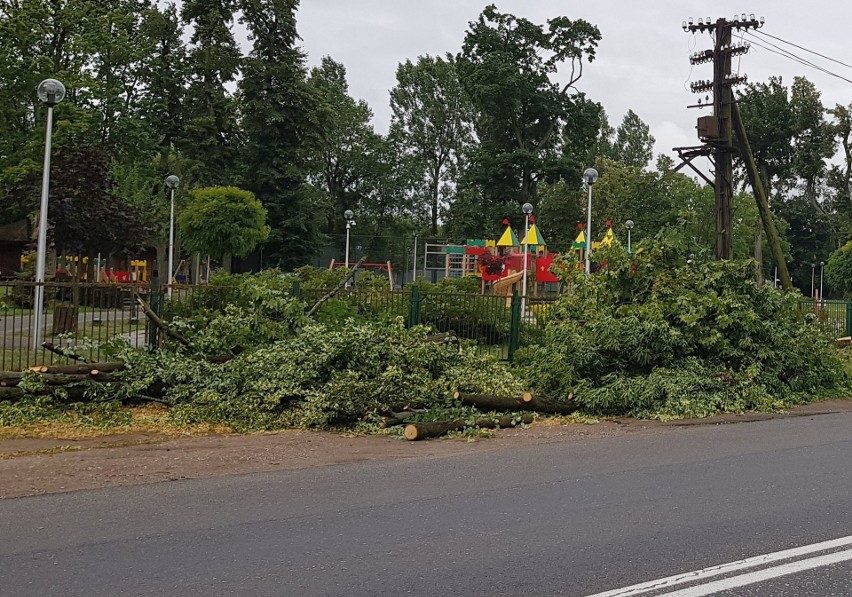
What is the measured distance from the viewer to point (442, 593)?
433 cm

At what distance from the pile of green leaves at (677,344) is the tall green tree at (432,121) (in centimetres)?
5060

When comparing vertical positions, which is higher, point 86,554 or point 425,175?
point 425,175

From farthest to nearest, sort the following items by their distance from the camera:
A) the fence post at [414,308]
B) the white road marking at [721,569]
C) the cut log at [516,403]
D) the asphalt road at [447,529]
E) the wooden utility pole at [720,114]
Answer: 1. the wooden utility pole at [720,114]
2. the fence post at [414,308]
3. the cut log at [516,403]
4. the asphalt road at [447,529]
5. the white road marking at [721,569]

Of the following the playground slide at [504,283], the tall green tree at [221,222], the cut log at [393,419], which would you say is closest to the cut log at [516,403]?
the cut log at [393,419]

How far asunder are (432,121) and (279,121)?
22.5 metres

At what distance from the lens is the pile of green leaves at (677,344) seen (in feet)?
38.3

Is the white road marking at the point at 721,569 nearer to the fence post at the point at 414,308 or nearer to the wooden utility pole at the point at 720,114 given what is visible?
the fence post at the point at 414,308

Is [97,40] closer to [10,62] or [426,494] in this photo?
[10,62]

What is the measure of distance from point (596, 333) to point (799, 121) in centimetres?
7122

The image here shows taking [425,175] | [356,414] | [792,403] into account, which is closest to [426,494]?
[356,414]

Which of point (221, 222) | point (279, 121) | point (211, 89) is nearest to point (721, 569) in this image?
point (221, 222)

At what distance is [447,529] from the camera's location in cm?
556

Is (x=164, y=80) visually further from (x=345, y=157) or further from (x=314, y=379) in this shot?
(x=314, y=379)

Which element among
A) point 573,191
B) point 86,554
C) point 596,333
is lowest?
point 86,554
